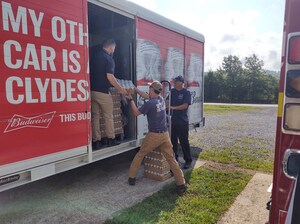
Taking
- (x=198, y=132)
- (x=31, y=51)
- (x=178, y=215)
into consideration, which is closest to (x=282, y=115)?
(x=178, y=215)

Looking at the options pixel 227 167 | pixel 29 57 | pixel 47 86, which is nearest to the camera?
pixel 29 57

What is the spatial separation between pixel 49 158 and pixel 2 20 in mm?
1678

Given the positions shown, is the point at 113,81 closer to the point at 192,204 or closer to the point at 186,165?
the point at 192,204

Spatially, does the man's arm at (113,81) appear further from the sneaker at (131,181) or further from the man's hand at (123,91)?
the sneaker at (131,181)

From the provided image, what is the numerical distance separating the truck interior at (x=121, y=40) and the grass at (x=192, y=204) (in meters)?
1.47

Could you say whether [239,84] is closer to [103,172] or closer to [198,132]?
[198,132]

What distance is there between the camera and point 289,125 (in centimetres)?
179

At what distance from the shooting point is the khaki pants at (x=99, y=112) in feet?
14.6

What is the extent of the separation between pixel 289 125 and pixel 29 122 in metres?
2.70

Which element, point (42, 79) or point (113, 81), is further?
point (113, 81)

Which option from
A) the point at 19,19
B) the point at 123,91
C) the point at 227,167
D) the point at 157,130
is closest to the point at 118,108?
the point at 123,91

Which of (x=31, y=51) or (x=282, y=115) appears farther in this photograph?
(x=31, y=51)

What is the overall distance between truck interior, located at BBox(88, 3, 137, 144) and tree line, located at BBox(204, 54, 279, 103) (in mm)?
40655

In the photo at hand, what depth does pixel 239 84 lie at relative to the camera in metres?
46.4
